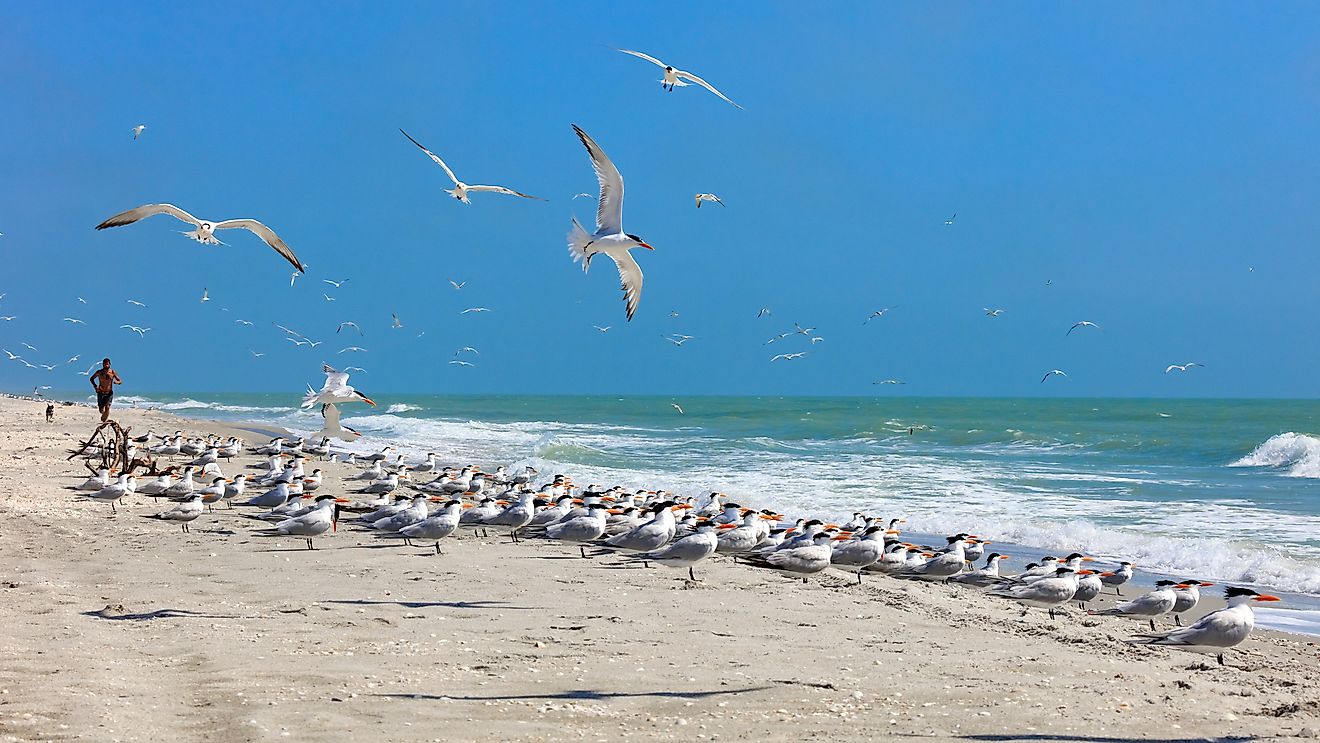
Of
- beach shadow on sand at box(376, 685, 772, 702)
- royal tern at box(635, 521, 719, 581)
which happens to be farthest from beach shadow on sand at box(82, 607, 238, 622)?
royal tern at box(635, 521, 719, 581)

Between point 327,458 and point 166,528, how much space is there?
12667 mm

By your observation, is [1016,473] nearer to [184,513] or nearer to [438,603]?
[184,513]

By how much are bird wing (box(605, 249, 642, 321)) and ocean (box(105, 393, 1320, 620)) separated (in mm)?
6343

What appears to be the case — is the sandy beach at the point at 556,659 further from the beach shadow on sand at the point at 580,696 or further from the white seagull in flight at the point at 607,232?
the white seagull in flight at the point at 607,232

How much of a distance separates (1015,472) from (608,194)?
1805cm

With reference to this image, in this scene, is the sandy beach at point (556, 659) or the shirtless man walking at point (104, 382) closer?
the sandy beach at point (556, 659)

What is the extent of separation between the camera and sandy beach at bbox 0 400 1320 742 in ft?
17.0

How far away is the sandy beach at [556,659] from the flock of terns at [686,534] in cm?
27

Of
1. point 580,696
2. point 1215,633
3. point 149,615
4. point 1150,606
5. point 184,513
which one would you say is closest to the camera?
point 580,696

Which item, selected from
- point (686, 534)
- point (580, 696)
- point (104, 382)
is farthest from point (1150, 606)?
point (104, 382)

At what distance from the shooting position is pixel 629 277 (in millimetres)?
11688

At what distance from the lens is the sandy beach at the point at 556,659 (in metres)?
5.18

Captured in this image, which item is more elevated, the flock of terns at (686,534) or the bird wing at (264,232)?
the bird wing at (264,232)

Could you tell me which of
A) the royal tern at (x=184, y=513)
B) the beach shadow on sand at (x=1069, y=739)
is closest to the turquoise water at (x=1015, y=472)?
the beach shadow on sand at (x=1069, y=739)
